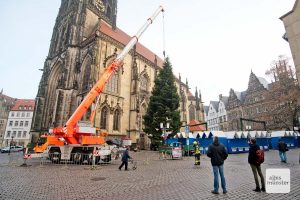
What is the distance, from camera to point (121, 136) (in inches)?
1109

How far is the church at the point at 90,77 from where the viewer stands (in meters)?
26.7

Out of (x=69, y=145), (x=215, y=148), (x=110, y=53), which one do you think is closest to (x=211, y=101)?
(x=110, y=53)

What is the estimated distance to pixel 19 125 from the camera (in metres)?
62.9

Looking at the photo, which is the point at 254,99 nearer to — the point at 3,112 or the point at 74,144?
the point at 74,144

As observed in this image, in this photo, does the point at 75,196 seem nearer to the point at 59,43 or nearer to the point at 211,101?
the point at 59,43

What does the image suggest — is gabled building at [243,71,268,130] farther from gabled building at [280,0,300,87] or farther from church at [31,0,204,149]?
gabled building at [280,0,300,87]

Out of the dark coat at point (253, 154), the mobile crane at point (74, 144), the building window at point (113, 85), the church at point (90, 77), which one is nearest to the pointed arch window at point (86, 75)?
the church at point (90, 77)

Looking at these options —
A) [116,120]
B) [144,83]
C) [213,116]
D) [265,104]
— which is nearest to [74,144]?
[116,120]

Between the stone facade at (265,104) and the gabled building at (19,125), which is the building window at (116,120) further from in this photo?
the gabled building at (19,125)

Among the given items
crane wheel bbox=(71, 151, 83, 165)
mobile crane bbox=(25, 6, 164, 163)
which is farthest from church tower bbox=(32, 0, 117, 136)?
crane wheel bbox=(71, 151, 83, 165)

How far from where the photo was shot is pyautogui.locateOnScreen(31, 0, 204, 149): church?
1052 inches

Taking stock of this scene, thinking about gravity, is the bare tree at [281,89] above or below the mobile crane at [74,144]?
above

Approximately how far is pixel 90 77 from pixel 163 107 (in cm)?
1096

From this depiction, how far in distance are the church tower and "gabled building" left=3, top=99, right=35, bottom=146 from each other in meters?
38.1
